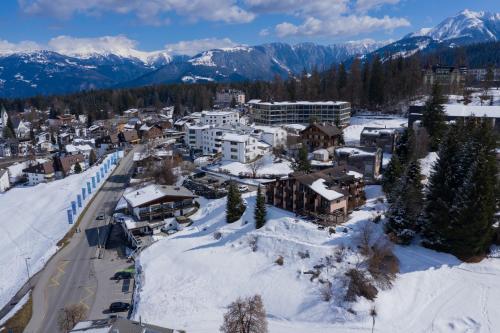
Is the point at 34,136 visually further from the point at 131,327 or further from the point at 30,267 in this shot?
the point at 131,327

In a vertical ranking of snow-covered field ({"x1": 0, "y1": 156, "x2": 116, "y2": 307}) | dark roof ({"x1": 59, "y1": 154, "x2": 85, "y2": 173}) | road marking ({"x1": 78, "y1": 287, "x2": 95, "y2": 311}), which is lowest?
snow-covered field ({"x1": 0, "y1": 156, "x2": 116, "y2": 307})

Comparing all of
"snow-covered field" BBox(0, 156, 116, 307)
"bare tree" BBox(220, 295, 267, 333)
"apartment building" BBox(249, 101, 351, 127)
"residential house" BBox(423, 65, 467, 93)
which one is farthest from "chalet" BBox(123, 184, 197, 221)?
"residential house" BBox(423, 65, 467, 93)

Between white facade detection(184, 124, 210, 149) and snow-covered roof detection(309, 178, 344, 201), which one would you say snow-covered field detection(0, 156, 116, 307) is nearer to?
white facade detection(184, 124, 210, 149)

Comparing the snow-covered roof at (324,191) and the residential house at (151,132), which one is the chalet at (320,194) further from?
the residential house at (151,132)

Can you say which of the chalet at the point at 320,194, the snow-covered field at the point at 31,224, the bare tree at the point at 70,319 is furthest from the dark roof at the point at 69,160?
the bare tree at the point at 70,319

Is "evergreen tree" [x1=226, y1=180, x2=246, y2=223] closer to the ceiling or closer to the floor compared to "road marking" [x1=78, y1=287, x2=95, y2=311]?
closer to the ceiling

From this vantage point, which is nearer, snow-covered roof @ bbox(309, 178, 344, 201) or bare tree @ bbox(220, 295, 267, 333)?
bare tree @ bbox(220, 295, 267, 333)

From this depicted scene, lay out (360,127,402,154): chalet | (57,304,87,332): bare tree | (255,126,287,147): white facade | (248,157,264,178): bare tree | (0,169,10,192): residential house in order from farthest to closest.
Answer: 1. (0,169,10,192): residential house
2. (255,126,287,147): white facade
3. (360,127,402,154): chalet
4. (248,157,264,178): bare tree
5. (57,304,87,332): bare tree
